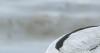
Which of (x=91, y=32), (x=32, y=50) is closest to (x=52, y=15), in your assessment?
(x=32, y=50)

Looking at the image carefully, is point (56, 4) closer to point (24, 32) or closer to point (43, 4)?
point (43, 4)

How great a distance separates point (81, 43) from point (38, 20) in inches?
21.4

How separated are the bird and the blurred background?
0.45 meters

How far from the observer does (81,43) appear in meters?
0.46

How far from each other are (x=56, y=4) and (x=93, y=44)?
53 cm

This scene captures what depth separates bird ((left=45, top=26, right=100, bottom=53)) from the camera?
46 cm

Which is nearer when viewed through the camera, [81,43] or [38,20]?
[81,43]

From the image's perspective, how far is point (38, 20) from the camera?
1.00m

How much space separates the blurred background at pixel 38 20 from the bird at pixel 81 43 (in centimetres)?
45

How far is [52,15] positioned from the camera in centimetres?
98

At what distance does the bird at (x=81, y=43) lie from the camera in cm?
46

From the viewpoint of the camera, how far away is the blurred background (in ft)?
3.17

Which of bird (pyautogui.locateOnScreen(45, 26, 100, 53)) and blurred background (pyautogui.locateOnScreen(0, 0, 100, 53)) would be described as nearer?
bird (pyautogui.locateOnScreen(45, 26, 100, 53))

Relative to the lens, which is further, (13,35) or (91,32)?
(13,35)
